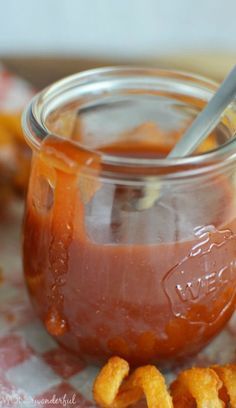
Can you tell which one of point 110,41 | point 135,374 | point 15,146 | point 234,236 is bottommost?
point 110,41

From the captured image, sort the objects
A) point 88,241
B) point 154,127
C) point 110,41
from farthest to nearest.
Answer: point 110,41, point 154,127, point 88,241

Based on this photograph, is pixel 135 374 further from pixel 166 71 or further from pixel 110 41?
pixel 110 41

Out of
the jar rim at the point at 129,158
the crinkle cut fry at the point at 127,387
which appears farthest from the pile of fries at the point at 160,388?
the jar rim at the point at 129,158

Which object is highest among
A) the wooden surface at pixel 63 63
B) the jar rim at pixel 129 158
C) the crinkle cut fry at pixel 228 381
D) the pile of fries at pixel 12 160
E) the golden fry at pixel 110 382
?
the jar rim at pixel 129 158

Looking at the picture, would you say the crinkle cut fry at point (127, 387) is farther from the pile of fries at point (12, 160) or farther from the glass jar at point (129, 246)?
the pile of fries at point (12, 160)

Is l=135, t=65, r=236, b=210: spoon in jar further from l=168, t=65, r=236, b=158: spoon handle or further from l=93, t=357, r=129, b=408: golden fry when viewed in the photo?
l=93, t=357, r=129, b=408: golden fry

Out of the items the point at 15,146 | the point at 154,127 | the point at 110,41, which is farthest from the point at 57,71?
the point at 154,127

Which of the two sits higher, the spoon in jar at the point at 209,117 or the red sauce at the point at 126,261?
the spoon in jar at the point at 209,117
